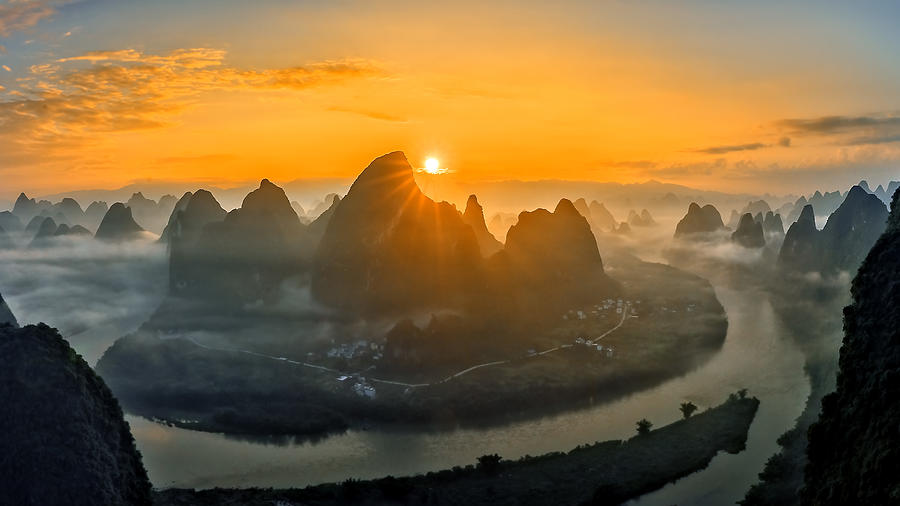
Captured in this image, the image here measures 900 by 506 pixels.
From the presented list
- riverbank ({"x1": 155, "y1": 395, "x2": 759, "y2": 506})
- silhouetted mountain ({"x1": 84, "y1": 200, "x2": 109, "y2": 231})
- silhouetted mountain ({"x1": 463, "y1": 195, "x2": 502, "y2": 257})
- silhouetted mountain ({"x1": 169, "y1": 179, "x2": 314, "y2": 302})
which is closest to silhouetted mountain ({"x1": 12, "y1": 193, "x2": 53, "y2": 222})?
silhouetted mountain ({"x1": 84, "y1": 200, "x2": 109, "y2": 231})

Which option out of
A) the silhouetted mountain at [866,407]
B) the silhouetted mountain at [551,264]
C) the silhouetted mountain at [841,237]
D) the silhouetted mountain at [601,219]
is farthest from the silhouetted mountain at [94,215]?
the silhouetted mountain at [866,407]

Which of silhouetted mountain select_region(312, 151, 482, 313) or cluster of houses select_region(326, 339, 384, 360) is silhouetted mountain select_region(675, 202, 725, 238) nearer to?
silhouetted mountain select_region(312, 151, 482, 313)

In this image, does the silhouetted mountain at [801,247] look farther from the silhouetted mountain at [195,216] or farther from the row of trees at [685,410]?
the silhouetted mountain at [195,216]

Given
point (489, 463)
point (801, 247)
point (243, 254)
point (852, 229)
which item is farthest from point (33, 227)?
point (852, 229)

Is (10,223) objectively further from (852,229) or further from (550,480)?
(852,229)

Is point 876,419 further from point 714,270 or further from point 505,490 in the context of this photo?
point 714,270

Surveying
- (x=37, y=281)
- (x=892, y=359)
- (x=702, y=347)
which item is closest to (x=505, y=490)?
(x=892, y=359)

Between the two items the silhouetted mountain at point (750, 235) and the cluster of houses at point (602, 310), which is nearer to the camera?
the cluster of houses at point (602, 310)
